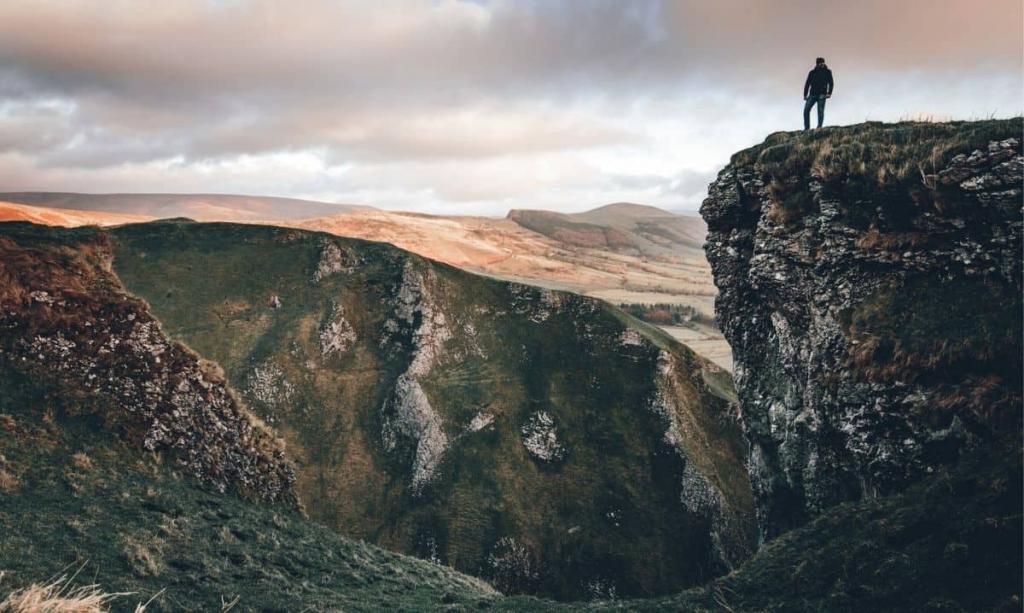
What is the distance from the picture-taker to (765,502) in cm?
3688

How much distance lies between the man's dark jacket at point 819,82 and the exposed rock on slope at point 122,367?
40.7 m

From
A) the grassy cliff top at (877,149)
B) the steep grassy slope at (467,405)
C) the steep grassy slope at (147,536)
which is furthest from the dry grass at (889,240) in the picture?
the steep grassy slope at (467,405)

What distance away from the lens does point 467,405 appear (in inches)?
2825

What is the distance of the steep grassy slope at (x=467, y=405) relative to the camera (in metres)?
59.1

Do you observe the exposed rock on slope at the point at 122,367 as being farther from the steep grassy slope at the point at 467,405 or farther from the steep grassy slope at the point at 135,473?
the steep grassy slope at the point at 467,405

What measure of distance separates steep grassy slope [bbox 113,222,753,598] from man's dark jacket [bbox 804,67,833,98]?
48.4 meters

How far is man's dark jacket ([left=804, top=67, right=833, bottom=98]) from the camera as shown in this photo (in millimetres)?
31819

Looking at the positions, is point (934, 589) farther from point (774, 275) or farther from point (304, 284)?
point (304, 284)

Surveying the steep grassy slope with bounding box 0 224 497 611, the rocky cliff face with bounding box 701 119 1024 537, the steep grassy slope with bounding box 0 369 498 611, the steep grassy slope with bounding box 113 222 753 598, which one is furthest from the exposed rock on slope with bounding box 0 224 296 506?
the steep grassy slope with bounding box 113 222 753 598

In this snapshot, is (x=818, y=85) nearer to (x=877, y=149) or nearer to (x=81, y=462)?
(x=877, y=149)

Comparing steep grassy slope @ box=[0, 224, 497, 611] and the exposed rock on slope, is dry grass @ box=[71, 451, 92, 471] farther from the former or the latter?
the exposed rock on slope

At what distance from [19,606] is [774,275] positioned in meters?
34.2

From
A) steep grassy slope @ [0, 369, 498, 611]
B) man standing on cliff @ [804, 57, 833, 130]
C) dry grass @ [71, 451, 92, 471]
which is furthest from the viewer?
man standing on cliff @ [804, 57, 833, 130]

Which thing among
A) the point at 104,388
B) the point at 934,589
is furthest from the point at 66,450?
the point at 934,589
